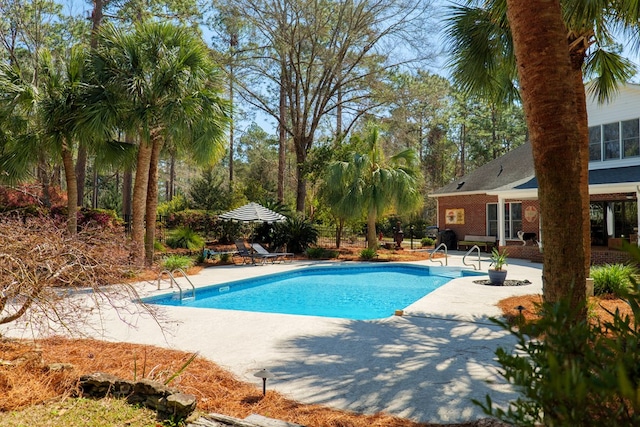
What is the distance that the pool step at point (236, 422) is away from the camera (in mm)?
3365

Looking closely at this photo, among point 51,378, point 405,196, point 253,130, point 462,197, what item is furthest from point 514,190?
point 253,130

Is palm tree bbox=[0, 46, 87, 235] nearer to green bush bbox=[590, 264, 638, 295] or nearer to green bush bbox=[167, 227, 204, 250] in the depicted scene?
green bush bbox=[167, 227, 204, 250]

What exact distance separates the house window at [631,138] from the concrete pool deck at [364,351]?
1172cm

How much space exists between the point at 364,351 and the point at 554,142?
3287 mm

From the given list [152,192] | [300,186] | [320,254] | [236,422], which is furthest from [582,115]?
[300,186]

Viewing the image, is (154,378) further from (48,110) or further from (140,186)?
(48,110)

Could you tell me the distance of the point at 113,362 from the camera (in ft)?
16.2

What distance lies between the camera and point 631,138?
16453 millimetres

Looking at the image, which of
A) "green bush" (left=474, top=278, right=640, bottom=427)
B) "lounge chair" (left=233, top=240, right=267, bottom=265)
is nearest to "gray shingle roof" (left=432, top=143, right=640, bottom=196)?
"lounge chair" (left=233, top=240, right=267, bottom=265)

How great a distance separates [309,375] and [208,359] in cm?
129

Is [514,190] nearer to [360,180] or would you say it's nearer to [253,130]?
[360,180]

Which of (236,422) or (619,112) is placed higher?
(619,112)

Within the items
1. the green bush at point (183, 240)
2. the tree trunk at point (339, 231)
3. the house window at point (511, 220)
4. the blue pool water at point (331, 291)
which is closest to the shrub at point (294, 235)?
the tree trunk at point (339, 231)

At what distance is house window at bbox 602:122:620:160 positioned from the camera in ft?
55.2
